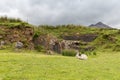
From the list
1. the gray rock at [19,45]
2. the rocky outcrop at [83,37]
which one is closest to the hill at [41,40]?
the rocky outcrop at [83,37]

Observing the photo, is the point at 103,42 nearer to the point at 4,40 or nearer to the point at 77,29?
the point at 77,29

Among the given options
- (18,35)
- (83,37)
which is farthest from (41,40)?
(83,37)

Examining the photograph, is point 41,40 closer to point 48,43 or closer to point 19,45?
point 48,43

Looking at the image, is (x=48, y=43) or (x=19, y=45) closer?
(x=19, y=45)

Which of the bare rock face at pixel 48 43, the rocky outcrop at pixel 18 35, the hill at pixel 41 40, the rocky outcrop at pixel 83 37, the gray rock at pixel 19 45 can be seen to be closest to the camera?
the gray rock at pixel 19 45

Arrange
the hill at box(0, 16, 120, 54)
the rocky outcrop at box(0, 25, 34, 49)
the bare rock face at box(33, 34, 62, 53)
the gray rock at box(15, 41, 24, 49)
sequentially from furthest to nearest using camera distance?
the bare rock face at box(33, 34, 62, 53) < the hill at box(0, 16, 120, 54) < the rocky outcrop at box(0, 25, 34, 49) < the gray rock at box(15, 41, 24, 49)

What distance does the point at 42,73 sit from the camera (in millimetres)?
15430

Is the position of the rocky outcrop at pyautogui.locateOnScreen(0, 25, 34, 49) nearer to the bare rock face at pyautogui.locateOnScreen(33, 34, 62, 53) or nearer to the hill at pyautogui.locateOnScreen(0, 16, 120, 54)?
the hill at pyautogui.locateOnScreen(0, 16, 120, 54)

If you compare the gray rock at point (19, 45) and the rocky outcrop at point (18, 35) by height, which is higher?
the rocky outcrop at point (18, 35)

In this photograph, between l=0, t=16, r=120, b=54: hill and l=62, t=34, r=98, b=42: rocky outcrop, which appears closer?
l=0, t=16, r=120, b=54: hill

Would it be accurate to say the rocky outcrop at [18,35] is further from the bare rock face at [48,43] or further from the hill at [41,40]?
the bare rock face at [48,43]

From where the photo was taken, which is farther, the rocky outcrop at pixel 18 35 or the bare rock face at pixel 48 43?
the bare rock face at pixel 48 43

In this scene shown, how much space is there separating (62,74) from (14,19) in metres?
23.4

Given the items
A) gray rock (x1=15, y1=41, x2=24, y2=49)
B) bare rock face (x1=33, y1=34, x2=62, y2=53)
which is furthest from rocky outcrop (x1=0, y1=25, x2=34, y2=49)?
bare rock face (x1=33, y1=34, x2=62, y2=53)
